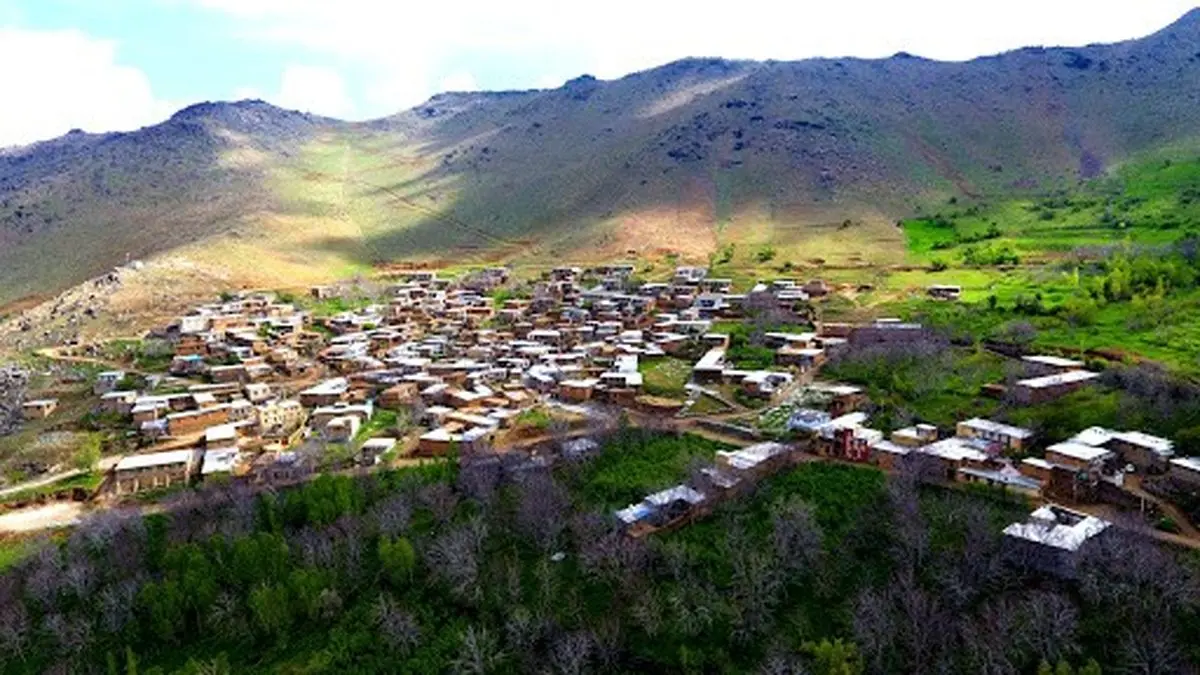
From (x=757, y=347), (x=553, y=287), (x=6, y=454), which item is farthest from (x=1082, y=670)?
(x=553, y=287)

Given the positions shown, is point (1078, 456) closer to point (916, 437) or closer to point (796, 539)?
point (916, 437)

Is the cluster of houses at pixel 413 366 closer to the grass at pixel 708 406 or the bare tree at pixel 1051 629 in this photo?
the grass at pixel 708 406

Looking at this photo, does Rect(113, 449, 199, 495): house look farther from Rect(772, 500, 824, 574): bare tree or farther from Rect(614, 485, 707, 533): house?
Rect(772, 500, 824, 574): bare tree

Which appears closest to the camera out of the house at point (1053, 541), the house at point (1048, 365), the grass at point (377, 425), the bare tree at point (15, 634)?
the house at point (1053, 541)

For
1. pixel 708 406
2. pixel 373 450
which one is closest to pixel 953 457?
pixel 708 406

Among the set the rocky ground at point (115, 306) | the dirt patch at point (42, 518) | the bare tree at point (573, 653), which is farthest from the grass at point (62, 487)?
the rocky ground at point (115, 306)

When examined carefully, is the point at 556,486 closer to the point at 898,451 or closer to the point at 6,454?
the point at 898,451

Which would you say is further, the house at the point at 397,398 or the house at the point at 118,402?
the house at the point at 397,398

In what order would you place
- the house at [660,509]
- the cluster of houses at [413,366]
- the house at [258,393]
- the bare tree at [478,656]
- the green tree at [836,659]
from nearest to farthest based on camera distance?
1. the green tree at [836,659]
2. the bare tree at [478,656]
3. the house at [660,509]
4. the cluster of houses at [413,366]
5. the house at [258,393]
